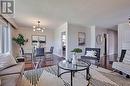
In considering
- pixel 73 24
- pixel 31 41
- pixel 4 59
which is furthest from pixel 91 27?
pixel 4 59

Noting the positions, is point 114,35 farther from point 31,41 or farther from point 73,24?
point 31,41

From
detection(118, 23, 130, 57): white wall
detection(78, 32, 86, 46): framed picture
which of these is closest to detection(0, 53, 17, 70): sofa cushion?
detection(78, 32, 86, 46): framed picture

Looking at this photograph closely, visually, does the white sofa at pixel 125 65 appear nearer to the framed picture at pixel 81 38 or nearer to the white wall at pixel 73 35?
the white wall at pixel 73 35

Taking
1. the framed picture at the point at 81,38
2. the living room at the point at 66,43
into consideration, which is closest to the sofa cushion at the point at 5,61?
the living room at the point at 66,43

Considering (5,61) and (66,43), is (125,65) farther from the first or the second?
(66,43)

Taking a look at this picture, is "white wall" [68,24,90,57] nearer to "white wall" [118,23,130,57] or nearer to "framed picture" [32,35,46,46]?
"white wall" [118,23,130,57]

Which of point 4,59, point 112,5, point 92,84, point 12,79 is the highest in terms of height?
point 112,5

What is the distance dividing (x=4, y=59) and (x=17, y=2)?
2313mm

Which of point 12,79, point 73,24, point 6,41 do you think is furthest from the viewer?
point 73,24

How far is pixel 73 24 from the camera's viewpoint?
297 inches

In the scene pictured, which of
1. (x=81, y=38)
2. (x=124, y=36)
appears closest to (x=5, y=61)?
(x=81, y=38)

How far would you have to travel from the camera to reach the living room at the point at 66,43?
11.2 feet

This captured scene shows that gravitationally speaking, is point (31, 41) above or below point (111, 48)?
above

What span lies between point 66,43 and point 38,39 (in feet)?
12.4
